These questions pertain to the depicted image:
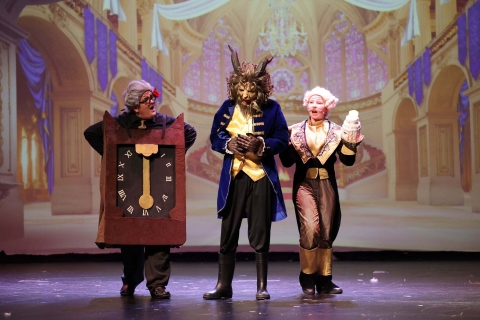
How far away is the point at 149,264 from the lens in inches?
131

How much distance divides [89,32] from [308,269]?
3921mm

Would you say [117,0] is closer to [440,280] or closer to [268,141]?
[268,141]

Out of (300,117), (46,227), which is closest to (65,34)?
(46,227)

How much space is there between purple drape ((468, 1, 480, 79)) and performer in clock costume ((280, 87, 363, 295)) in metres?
2.77

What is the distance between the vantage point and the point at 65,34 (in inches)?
239

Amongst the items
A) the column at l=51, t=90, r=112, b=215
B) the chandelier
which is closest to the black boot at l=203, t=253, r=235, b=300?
the column at l=51, t=90, r=112, b=215

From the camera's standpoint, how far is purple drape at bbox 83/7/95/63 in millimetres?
6164

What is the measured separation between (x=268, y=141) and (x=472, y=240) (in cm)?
331

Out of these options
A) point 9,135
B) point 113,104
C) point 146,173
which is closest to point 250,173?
point 146,173

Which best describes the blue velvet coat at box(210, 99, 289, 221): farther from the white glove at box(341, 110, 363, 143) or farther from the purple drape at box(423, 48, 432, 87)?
the purple drape at box(423, 48, 432, 87)

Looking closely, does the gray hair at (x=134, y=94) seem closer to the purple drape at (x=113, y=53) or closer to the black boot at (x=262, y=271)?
the black boot at (x=262, y=271)

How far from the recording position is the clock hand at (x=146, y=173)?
3291mm

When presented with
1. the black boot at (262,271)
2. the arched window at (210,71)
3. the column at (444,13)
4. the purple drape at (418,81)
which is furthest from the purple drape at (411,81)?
the black boot at (262,271)

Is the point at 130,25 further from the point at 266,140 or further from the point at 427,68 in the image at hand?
the point at 266,140
